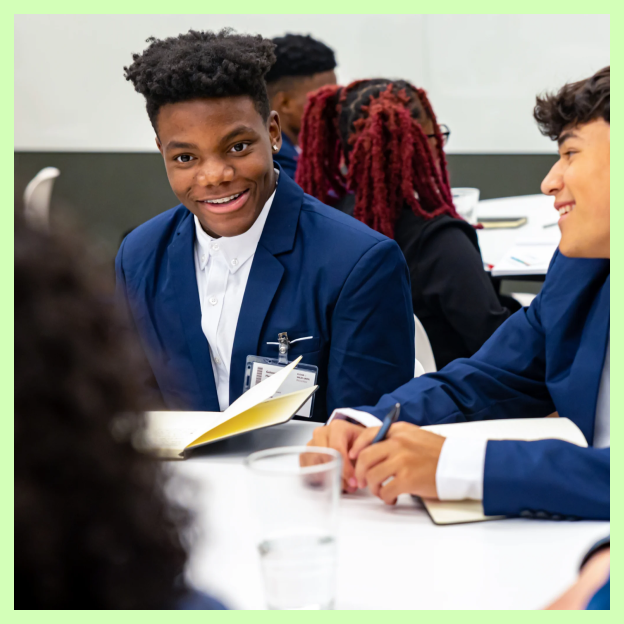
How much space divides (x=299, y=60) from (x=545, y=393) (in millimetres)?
2502

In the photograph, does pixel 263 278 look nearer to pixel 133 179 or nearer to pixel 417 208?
pixel 417 208

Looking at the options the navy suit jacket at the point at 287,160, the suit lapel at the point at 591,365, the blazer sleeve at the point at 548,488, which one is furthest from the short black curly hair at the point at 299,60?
the blazer sleeve at the point at 548,488

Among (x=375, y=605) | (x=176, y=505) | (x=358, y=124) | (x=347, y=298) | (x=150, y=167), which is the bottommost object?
(x=375, y=605)

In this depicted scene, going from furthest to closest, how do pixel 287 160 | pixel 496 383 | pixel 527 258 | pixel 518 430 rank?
pixel 287 160 < pixel 527 258 < pixel 496 383 < pixel 518 430

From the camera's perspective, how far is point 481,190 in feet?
16.2

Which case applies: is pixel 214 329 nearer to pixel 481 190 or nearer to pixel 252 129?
pixel 252 129

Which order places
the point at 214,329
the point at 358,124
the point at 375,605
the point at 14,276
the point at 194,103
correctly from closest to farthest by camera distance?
the point at 14,276 < the point at 375,605 < the point at 194,103 < the point at 214,329 < the point at 358,124

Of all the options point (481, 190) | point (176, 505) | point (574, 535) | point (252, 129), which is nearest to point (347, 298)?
point (252, 129)

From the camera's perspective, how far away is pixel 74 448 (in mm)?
413

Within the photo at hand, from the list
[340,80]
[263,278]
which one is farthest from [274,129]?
[340,80]

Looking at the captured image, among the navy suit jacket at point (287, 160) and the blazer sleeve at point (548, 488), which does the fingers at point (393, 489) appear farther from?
the navy suit jacket at point (287, 160)

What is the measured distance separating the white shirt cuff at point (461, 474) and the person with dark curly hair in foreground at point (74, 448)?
0.55m
